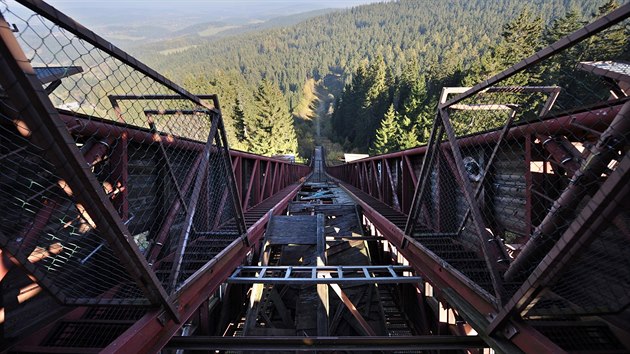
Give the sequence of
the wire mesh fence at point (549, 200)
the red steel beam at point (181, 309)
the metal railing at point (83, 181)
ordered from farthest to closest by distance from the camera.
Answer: the red steel beam at point (181, 309)
the wire mesh fence at point (549, 200)
the metal railing at point (83, 181)

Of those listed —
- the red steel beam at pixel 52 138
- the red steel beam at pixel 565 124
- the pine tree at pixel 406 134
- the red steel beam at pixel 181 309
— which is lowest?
the red steel beam at pixel 181 309

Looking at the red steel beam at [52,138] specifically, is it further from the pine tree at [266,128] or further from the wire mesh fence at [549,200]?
the pine tree at [266,128]

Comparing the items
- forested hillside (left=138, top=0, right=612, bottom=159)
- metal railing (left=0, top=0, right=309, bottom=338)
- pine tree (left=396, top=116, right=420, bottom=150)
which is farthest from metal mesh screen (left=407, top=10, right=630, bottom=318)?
pine tree (left=396, top=116, right=420, bottom=150)

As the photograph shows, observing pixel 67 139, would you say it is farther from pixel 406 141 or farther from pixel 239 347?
pixel 406 141

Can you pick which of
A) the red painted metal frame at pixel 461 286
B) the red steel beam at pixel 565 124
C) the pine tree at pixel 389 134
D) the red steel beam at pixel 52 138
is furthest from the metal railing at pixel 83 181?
the pine tree at pixel 389 134

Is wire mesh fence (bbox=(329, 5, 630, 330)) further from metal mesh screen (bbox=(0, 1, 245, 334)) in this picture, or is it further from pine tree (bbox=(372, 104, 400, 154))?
pine tree (bbox=(372, 104, 400, 154))
